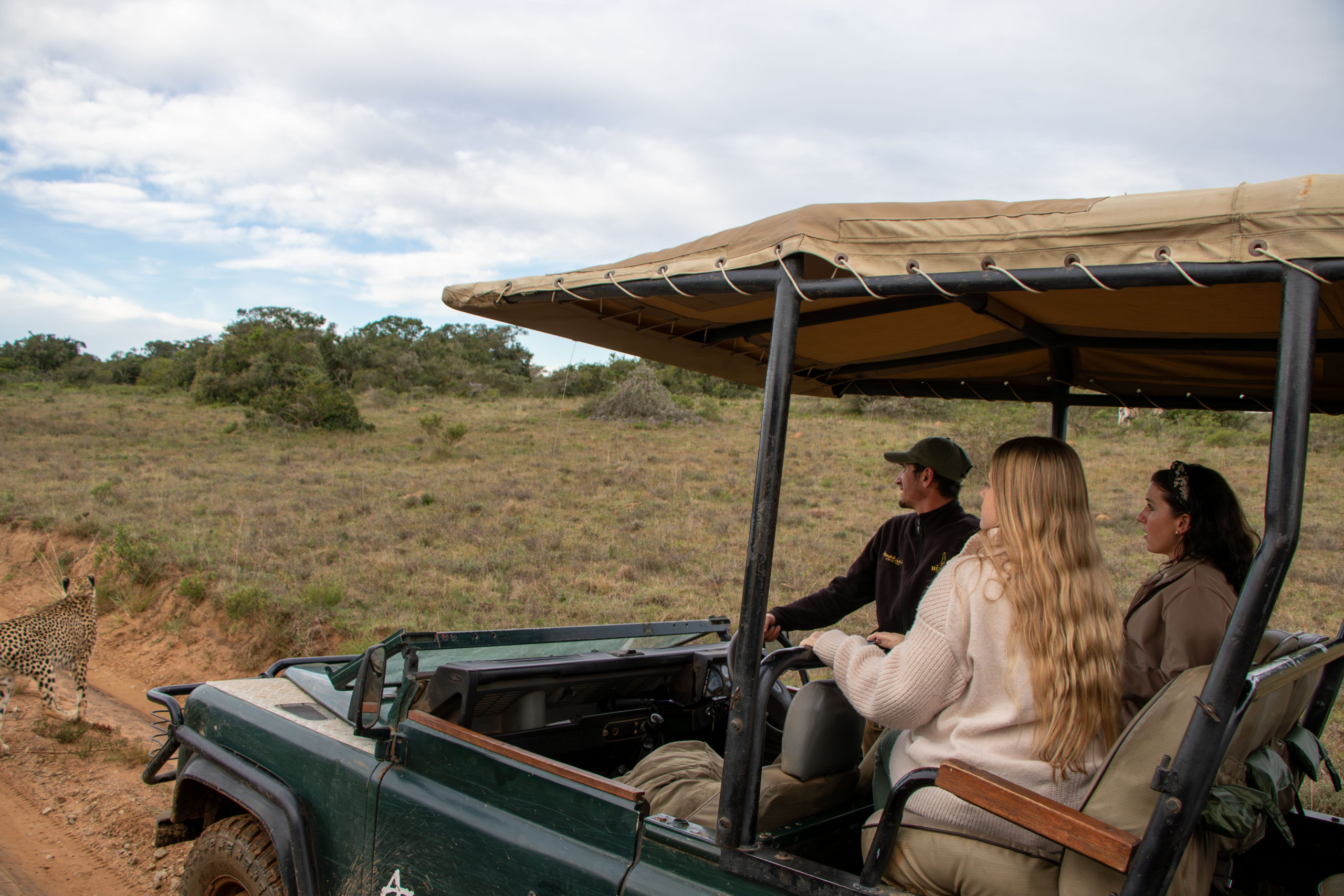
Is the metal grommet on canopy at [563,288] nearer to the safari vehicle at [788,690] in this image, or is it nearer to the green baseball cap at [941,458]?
the safari vehicle at [788,690]

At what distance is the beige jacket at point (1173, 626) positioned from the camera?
240cm

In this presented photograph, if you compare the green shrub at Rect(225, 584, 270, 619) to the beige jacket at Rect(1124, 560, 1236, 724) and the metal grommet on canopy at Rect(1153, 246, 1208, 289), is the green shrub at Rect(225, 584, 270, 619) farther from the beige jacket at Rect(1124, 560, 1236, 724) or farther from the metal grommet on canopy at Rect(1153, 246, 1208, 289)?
the metal grommet on canopy at Rect(1153, 246, 1208, 289)

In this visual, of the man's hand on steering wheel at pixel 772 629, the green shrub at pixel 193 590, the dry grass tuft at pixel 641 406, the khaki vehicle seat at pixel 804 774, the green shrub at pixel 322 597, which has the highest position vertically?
the dry grass tuft at pixel 641 406

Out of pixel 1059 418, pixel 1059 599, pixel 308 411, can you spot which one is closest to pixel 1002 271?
pixel 1059 599

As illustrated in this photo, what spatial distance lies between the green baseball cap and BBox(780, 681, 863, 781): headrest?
162 centimetres

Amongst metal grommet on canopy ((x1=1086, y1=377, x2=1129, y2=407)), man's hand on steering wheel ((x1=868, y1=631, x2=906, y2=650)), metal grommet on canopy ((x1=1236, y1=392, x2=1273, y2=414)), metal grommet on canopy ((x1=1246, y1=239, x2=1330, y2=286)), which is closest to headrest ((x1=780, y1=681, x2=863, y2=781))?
man's hand on steering wheel ((x1=868, y1=631, x2=906, y2=650))

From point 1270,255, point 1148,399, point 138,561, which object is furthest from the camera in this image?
point 138,561

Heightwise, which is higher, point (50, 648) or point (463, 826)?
point (463, 826)

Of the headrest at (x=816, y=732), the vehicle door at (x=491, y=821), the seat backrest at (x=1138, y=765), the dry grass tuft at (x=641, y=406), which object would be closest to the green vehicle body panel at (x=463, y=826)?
the vehicle door at (x=491, y=821)

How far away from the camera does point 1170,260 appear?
5.00 feet

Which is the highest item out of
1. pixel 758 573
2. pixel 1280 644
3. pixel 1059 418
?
pixel 1059 418

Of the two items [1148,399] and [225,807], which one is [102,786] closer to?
[225,807]

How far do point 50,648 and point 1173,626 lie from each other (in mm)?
7066

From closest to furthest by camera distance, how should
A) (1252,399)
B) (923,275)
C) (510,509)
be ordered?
(923,275) → (1252,399) → (510,509)
